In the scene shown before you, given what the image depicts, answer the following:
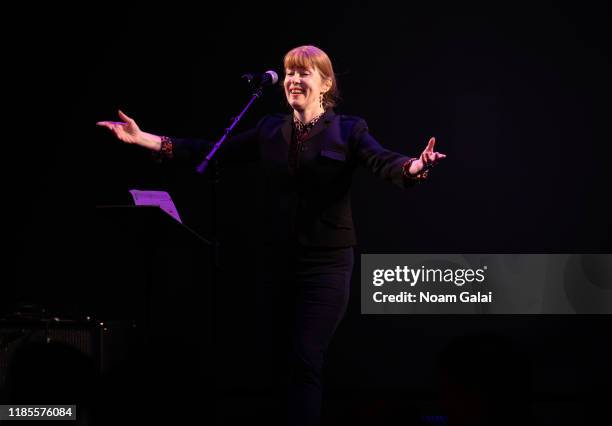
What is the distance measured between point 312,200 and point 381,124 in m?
1.95

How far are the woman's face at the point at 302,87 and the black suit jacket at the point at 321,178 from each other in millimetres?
97

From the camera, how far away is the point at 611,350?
4.85 meters

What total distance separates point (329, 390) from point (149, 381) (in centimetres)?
357

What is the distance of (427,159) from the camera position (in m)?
2.83

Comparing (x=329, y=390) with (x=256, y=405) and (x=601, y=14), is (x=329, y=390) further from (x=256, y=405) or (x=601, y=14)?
(x=601, y=14)

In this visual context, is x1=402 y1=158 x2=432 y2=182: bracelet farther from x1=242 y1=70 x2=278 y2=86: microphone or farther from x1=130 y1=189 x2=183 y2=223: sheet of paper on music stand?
x1=130 y1=189 x2=183 y2=223: sheet of paper on music stand

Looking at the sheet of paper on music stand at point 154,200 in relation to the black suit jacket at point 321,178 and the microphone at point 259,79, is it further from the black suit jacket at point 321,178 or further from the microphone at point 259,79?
the microphone at point 259,79

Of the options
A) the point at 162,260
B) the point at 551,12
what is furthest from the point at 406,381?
the point at 551,12

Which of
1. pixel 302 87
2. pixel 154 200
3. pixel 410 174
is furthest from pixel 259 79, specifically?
pixel 410 174

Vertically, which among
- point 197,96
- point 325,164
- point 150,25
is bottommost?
point 325,164

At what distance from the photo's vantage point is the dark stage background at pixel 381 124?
4.88 meters

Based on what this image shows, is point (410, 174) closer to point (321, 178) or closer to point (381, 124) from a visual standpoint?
point (321, 178)

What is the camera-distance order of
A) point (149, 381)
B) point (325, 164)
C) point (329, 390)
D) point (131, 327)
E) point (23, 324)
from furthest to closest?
point (329, 390) → point (131, 327) → point (23, 324) → point (325, 164) → point (149, 381)

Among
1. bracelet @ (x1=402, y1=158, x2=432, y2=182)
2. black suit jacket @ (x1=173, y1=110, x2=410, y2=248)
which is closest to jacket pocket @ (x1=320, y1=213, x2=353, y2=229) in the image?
black suit jacket @ (x1=173, y1=110, x2=410, y2=248)
